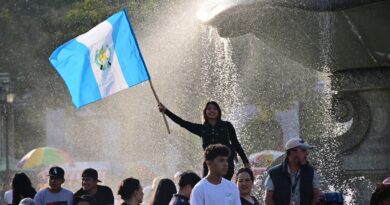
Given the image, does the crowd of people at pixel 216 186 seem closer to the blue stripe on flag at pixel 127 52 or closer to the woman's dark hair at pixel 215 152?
the woman's dark hair at pixel 215 152

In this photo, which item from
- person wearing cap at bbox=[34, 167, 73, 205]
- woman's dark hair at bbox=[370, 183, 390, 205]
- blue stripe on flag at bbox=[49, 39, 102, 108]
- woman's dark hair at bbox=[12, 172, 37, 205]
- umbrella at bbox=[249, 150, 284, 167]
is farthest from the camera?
umbrella at bbox=[249, 150, 284, 167]

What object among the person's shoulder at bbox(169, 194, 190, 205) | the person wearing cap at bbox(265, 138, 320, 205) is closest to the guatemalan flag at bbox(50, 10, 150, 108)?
the person wearing cap at bbox(265, 138, 320, 205)

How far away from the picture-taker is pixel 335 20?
1302cm

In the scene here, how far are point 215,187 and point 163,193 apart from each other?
6.42 feet

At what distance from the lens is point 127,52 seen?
12234 mm

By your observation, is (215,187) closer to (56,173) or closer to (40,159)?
(56,173)

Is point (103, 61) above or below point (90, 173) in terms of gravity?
above

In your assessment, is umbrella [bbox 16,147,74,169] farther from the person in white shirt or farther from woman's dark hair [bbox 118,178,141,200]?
the person in white shirt

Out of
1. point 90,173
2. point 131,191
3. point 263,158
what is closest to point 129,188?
point 131,191

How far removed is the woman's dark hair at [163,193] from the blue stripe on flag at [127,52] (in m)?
1.82

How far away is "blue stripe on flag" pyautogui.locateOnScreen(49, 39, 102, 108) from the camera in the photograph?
12.7 meters

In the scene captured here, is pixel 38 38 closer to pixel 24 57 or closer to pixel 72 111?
pixel 24 57

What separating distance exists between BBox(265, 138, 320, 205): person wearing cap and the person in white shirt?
1391 mm

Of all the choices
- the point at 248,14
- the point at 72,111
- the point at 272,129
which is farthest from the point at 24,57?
the point at 248,14
